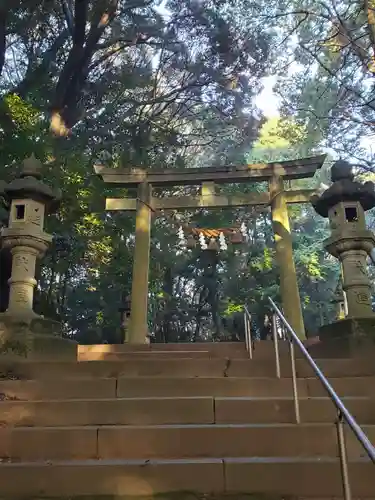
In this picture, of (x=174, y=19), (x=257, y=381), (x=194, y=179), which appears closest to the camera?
(x=257, y=381)

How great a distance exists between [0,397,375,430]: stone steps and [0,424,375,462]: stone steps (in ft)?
1.08

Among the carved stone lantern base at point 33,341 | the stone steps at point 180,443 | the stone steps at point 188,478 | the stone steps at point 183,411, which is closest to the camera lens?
the stone steps at point 188,478

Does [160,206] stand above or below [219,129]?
below

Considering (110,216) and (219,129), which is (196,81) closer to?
(219,129)

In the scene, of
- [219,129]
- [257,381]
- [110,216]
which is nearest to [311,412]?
[257,381]

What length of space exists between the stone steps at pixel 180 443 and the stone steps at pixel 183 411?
33 centimetres

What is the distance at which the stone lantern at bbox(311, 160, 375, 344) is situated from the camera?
628cm

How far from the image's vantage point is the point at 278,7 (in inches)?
532

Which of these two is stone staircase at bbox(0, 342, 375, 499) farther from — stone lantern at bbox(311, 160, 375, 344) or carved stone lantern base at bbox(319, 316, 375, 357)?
stone lantern at bbox(311, 160, 375, 344)

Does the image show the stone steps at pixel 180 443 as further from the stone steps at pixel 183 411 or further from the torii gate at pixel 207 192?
the torii gate at pixel 207 192

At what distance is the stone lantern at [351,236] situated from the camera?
20.6 ft

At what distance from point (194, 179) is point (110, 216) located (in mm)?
3352

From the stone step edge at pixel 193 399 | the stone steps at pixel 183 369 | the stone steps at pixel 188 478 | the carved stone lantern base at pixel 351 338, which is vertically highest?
the carved stone lantern base at pixel 351 338

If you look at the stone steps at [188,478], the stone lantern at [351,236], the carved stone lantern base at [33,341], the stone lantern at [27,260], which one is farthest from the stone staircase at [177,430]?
the stone lantern at [351,236]
